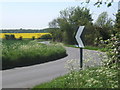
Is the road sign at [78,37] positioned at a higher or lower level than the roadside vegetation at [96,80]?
higher

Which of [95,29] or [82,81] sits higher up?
[95,29]

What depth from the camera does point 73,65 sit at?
8.93 metres

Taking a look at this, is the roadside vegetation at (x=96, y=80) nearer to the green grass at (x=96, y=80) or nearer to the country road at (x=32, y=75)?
the green grass at (x=96, y=80)

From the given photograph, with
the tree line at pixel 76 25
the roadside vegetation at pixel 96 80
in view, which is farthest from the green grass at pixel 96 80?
the tree line at pixel 76 25

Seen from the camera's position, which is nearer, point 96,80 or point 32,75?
point 96,80

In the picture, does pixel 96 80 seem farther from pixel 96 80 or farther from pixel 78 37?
pixel 78 37

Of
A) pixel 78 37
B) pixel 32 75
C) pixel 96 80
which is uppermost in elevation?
pixel 78 37

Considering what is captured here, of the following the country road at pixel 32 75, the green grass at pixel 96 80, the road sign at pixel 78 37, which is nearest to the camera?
the green grass at pixel 96 80

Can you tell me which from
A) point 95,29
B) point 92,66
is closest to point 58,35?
point 95,29

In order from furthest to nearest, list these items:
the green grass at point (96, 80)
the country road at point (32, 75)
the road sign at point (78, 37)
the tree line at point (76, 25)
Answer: the tree line at point (76, 25)
the country road at point (32, 75)
the road sign at point (78, 37)
the green grass at point (96, 80)

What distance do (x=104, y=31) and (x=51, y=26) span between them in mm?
39299

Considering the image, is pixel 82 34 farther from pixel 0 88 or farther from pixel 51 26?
pixel 51 26

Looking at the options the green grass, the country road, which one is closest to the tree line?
the country road

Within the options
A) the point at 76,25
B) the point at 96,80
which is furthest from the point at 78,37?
the point at 76,25
